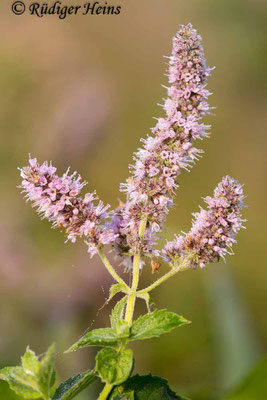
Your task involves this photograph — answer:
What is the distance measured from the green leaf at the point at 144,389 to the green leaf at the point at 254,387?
8.9 inches

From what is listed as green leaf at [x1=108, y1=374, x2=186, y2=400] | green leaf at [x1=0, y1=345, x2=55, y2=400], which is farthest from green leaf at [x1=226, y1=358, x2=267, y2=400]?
green leaf at [x1=0, y1=345, x2=55, y2=400]

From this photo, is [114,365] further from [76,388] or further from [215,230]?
[215,230]

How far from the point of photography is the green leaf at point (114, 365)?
3.27ft

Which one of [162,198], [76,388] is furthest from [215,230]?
[76,388]

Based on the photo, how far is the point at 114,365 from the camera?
103cm

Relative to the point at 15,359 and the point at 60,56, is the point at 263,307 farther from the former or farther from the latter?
the point at 60,56

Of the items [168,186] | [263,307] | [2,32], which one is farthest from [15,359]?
[2,32]

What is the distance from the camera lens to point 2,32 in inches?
177

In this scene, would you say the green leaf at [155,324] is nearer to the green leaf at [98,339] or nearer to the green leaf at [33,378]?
the green leaf at [98,339]

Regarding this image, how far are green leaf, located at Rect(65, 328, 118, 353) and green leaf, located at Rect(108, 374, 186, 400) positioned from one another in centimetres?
7

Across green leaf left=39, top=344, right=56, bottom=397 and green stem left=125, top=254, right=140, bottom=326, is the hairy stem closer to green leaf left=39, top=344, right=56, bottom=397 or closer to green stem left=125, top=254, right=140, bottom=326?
green stem left=125, top=254, right=140, bottom=326

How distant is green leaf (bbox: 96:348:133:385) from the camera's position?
100 cm

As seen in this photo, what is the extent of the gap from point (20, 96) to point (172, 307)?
1.48 m

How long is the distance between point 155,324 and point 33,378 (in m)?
0.22
